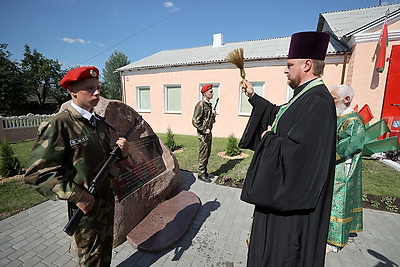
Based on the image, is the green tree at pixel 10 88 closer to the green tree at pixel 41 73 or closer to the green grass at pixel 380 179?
the green tree at pixel 41 73

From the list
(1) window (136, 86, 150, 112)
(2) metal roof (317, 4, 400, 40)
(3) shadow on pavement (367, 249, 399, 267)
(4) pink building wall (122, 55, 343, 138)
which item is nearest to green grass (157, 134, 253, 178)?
(4) pink building wall (122, 55, 343, 138)

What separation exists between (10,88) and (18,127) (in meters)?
17.5

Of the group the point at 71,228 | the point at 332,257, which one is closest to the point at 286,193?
the point at 71,228

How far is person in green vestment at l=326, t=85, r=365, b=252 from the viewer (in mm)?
2604

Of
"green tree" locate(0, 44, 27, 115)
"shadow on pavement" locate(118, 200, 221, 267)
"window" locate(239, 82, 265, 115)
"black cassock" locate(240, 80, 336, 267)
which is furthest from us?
"green tree" locate(0, 44, 27, 115)

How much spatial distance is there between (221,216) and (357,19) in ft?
41.1

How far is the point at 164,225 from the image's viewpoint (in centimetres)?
311

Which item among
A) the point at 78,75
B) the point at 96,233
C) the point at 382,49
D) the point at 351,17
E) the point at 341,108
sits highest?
the point at 351,17

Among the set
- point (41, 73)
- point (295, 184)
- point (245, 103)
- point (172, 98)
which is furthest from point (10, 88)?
point (295, 184)

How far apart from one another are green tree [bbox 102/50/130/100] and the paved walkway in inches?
1582

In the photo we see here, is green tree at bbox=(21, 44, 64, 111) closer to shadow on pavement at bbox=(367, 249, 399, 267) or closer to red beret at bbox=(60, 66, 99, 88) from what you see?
red beret at bbox=(60, 66, 99, 88)

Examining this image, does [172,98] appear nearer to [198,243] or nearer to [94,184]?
[198,243]

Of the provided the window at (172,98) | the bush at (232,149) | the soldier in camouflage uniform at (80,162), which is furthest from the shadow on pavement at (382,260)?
the window at (172,98)

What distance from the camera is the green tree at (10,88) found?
21.4m
